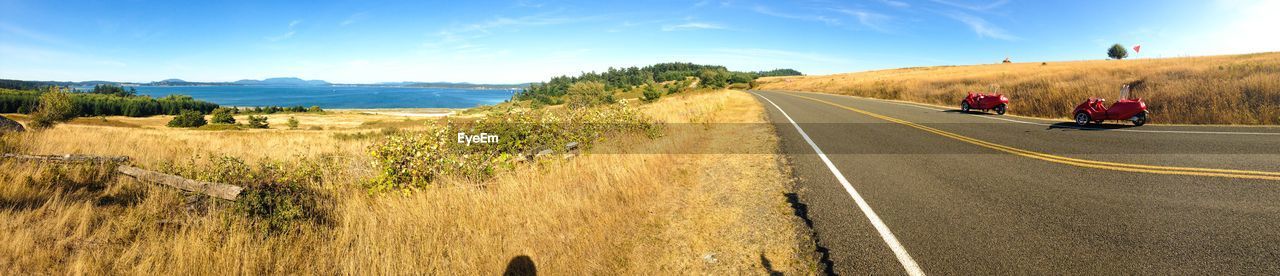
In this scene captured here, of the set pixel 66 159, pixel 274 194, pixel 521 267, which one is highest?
pixel 66 159

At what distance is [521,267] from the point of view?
12.2ft

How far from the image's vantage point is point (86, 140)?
1362cm

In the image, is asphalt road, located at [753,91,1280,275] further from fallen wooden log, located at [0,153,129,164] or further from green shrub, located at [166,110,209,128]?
green shrub, located at [166,110,209,128]

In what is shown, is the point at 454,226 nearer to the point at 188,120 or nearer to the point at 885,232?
the point at 885,232

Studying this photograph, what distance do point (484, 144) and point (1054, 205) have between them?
9135 millimetres

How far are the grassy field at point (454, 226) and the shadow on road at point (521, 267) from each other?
0.05 meters

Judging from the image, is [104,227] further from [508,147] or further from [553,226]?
[508,147]

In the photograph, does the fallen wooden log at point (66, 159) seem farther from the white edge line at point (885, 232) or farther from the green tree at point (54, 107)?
the green tree at point (54, 107)

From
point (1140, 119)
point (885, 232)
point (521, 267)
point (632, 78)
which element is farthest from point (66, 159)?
point (632, 78)

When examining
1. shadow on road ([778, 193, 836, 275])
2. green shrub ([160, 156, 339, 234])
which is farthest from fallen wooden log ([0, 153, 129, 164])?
shadow on road ([778, 193, 836, 275])

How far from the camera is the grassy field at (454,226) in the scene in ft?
12.2

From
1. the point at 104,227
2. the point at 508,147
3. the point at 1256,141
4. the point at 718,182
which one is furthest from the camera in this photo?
the point at 508,147

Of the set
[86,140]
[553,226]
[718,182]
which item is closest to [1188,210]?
[718,182]

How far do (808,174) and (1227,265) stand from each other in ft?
12.6
